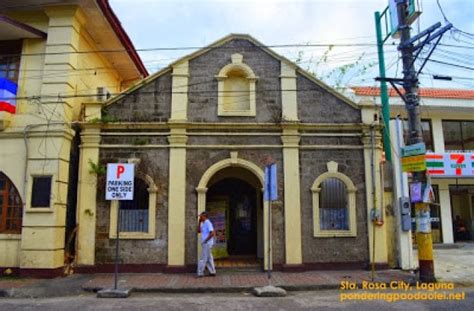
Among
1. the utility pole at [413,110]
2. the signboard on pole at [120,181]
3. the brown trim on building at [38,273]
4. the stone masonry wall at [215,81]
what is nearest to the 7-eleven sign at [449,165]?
the utility pole at [413,110]

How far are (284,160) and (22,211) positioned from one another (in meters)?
Answer: 7.41

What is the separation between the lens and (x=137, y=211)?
39.0 feet

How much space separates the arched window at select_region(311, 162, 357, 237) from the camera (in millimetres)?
11938

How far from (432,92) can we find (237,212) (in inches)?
490

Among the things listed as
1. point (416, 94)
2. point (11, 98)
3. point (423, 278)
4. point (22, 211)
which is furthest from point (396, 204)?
point (11, 98)

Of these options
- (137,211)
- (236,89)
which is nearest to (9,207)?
(137,211)

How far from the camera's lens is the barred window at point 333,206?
12.1 m

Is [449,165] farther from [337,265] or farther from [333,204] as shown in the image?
[337,265]

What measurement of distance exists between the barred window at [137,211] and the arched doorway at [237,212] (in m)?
2.36

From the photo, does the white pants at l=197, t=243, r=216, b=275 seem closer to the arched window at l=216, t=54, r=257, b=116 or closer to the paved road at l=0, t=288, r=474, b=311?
the paved road at l=0, t=288, r=474, b=311

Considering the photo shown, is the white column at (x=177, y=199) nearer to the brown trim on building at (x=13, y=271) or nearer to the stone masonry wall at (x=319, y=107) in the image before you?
the stone masonry wall at (x=319, y=107)

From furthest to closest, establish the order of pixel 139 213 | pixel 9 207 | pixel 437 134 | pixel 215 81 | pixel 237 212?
pixel 437 134 → pixel 237 212 → pixel 215 81 → pixel 139 213 → pixel 9 207

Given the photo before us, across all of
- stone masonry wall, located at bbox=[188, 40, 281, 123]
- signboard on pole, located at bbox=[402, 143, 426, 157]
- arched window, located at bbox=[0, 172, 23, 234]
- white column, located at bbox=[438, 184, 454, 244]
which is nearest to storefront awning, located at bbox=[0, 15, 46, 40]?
arched window, located at bbox=[0, 172, 23, 234]

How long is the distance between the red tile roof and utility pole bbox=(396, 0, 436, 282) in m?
7.64
